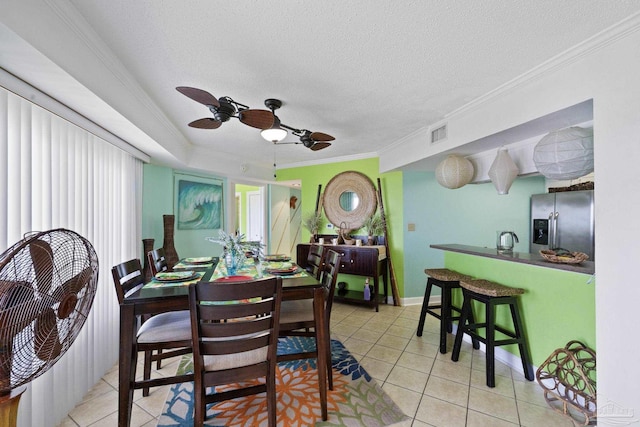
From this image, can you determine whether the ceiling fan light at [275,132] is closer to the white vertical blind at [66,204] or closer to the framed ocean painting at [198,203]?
the white vertical blind at [66,204]

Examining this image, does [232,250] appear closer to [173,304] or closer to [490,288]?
[173,304]

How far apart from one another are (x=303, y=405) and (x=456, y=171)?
2.63 meters

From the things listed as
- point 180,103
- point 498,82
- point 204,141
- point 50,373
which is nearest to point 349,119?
point 498,82

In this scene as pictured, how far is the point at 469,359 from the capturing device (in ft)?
8.11

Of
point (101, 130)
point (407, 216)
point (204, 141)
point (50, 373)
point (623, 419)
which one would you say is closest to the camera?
point (623, 419)

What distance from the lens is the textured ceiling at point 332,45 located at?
1.34 metres

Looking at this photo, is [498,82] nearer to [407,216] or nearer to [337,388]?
[407,216]

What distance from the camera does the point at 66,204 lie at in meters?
1.87

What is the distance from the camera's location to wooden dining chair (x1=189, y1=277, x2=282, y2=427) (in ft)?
4.44

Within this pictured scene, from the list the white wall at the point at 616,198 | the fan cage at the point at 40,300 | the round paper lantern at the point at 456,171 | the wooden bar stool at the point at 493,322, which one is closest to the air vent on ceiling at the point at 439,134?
the round paper lantern at the point at 456,171

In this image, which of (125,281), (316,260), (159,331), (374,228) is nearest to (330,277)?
(316,260)

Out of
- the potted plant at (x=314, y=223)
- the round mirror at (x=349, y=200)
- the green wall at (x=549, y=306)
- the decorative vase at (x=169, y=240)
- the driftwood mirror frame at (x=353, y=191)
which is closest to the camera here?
the green wall at (x=549, y=306)

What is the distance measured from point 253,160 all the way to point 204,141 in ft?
4.06

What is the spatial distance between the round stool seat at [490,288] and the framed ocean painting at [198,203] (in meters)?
3.77
